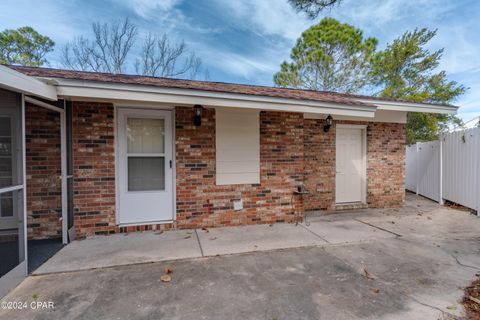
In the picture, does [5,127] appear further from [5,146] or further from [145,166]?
[145,166]

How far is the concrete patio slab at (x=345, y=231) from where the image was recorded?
392cm

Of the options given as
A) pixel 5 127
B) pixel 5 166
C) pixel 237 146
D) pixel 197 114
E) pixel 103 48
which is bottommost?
pixel 5 166

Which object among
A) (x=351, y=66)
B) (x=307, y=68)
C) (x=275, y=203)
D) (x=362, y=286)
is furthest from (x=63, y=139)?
(x=351, y=66)

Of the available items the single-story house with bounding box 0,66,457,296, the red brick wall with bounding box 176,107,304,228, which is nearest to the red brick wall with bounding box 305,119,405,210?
the single-story house with bounding box 0,66,457,296

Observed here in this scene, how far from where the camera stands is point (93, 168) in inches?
152

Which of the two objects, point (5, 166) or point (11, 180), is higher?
point (5, 166)

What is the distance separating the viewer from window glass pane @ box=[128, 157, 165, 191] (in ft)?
13.6

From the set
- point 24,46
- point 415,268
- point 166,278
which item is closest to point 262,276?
point 166,278

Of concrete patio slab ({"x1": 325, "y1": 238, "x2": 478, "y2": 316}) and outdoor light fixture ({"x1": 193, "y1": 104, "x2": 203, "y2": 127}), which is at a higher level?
outdoor light fixture ({"x1": 193, "y1": 104, "x2": 203, "y2": 127})

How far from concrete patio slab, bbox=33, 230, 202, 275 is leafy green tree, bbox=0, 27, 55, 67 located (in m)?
16.0

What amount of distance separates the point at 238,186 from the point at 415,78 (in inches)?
549

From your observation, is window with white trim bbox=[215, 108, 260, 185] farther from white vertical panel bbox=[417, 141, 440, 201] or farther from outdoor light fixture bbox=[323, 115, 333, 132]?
white vertical panel bbox=[417, 141, 440, 201]

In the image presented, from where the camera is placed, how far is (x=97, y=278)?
8.55 ft

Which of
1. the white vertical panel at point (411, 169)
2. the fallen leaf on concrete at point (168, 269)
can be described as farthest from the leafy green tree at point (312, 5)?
the white vertical panel at point (411, 169)
